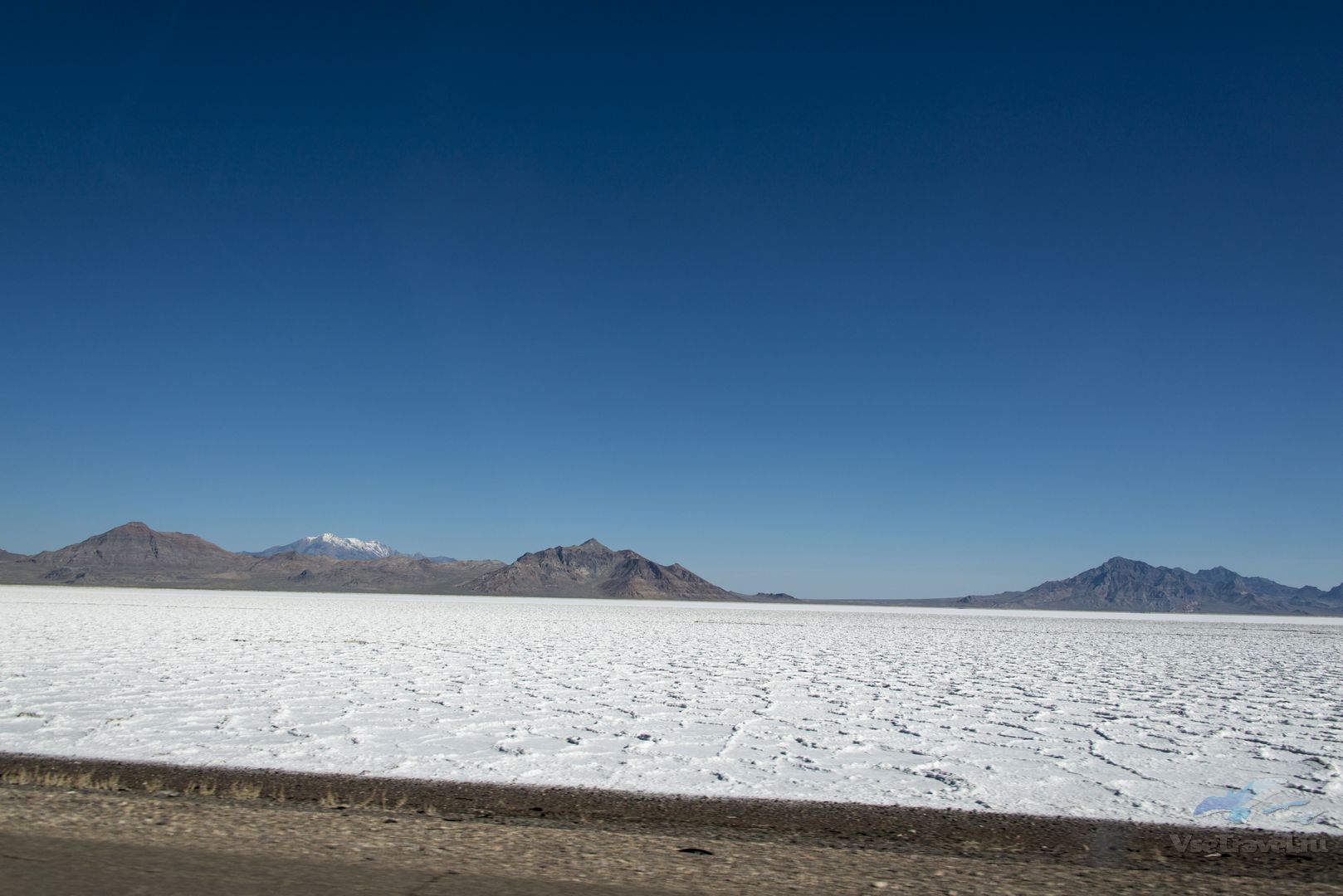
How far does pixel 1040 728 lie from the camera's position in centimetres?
821

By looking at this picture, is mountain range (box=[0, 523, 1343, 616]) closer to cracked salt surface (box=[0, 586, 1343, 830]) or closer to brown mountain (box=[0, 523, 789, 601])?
brown mountain (box=[0, 523, 789, 601])

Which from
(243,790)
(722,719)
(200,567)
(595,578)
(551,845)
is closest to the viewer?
(551,845)

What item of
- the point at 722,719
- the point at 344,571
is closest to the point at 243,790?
the point at 722,719

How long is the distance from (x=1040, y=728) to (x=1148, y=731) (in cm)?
95

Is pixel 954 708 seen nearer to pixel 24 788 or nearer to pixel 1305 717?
pixel 1305 717

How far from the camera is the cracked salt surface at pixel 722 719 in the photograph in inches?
243

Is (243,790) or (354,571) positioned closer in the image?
(243,790)

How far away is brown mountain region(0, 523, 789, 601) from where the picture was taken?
498 ft

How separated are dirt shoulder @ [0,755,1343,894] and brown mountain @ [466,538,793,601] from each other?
14846cm

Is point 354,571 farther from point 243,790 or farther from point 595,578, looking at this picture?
point 243,790

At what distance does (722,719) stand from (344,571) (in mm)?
170767

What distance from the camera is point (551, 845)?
4.25m

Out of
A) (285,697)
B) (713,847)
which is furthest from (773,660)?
(713,847)

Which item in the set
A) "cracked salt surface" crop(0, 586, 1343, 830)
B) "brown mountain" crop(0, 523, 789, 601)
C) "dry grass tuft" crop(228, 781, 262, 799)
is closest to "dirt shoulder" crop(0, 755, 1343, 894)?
"dry grass tuft" crop(228, 781, 262, 799)
